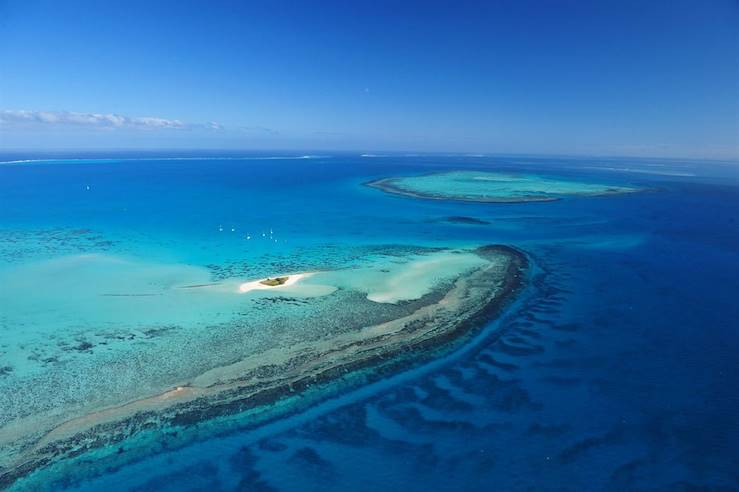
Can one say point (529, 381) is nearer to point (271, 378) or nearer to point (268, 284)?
point (271, 378)

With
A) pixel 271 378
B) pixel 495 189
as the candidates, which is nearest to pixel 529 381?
pixel 271 378


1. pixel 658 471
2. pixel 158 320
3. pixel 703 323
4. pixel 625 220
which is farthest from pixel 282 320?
pixel 625 220

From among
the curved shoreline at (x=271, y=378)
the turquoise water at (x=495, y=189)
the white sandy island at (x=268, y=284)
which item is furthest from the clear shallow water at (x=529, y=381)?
the turquoise water at (x=495, y=189)

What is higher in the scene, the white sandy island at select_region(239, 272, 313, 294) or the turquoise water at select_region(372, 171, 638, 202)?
the turquoise water at select_region(372, 171, 638, 202)

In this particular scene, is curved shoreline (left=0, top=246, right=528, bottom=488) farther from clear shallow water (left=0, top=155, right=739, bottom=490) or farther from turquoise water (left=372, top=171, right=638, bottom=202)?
turquoise water (left=372, top=171, right=638, bottom=202)

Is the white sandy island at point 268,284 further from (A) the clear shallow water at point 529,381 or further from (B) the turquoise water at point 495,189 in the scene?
(B) the turquoise water at point 495,189

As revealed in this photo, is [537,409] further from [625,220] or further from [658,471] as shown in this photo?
[625,220]

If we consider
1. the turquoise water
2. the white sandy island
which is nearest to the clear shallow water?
the white sandy island
